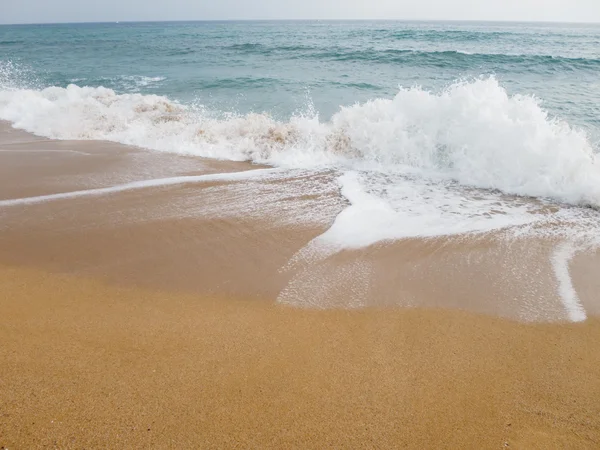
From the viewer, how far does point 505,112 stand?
652 centimetres

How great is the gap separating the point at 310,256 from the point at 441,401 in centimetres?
181

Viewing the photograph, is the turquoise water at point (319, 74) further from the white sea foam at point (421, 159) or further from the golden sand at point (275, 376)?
the golden sand at point (275, 376)

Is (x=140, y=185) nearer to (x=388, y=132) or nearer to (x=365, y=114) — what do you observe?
(x=388, y=132)

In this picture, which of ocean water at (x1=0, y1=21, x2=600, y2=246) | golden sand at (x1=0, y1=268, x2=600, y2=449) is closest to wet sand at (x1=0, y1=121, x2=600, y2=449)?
golden sand at (x1=0, y1=268, x2=600, y2=449)

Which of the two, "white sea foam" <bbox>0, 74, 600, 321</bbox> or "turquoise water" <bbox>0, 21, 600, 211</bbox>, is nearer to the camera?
"white sea foam" <bbox>0, 74, 600, 321</bbox>

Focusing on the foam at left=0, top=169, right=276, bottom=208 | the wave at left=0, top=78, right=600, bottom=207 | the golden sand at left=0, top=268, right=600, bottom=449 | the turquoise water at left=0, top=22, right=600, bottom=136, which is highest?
the turquoise water at left=0, top=22, right=600, bottom=136

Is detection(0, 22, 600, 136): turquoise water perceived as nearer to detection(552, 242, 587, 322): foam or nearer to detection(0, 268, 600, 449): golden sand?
detection(552, 242, 587, 322): foam

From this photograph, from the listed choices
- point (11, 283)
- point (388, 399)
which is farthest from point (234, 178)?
point (388, 399)

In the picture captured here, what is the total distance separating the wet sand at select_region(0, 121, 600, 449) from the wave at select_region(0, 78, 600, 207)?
7.04 feet

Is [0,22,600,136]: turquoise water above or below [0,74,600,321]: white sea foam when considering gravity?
above

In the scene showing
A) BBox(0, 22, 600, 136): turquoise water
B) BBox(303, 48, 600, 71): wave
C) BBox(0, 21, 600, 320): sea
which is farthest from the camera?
BBox(303, 48, 600, 71): wave

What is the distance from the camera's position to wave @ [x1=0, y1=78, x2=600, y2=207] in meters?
5.64

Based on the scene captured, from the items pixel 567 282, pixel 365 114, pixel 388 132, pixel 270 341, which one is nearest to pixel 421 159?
pixel 388 132

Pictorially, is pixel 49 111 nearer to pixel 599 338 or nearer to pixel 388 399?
pixel 388 399
